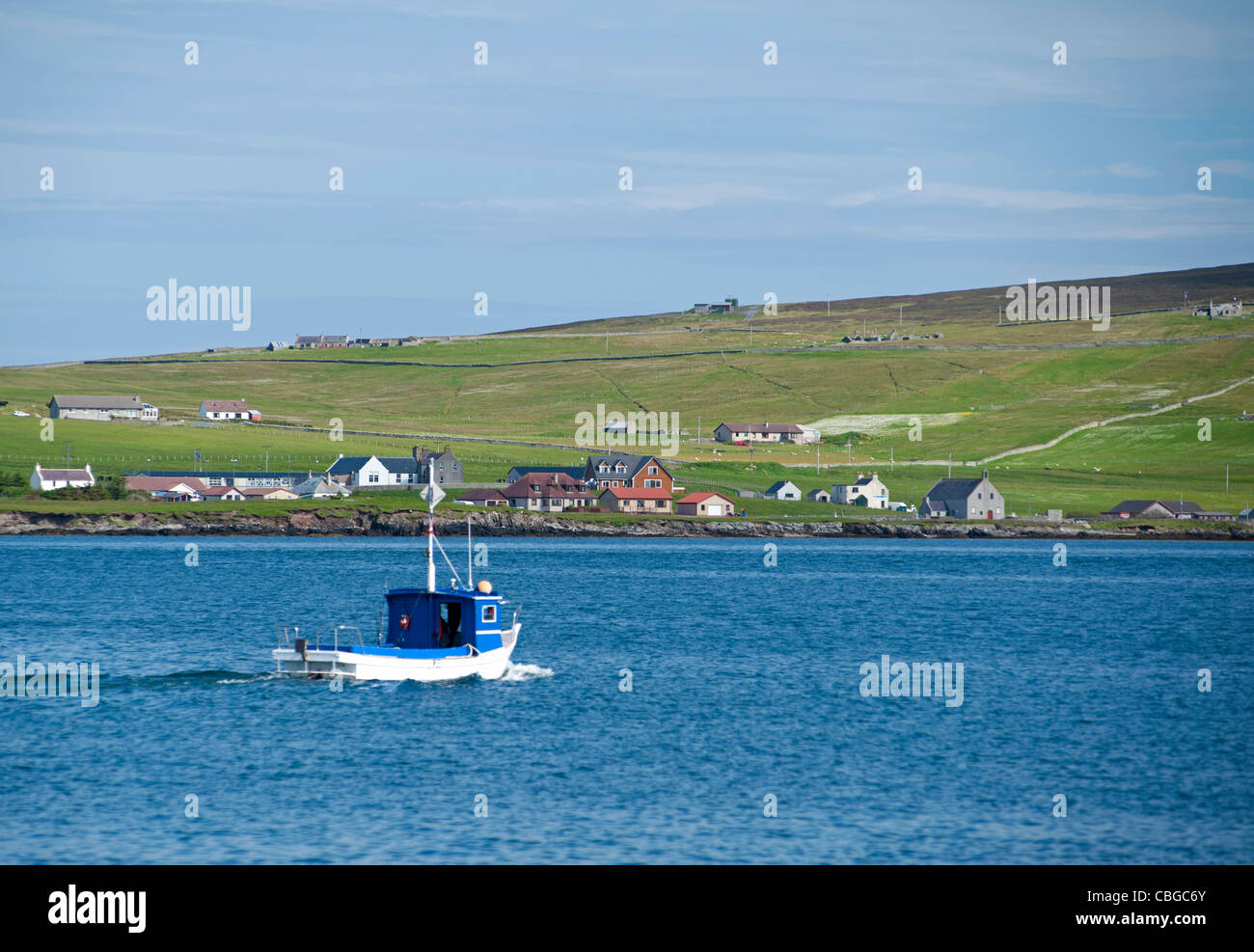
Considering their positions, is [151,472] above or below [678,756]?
above

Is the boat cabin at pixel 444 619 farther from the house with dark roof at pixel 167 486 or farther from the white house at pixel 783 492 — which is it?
the white house at pixel 783 492

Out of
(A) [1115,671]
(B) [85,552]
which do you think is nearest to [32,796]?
(A) [1115,671]

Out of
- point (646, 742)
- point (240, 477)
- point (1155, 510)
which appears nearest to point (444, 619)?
point (646, 742)

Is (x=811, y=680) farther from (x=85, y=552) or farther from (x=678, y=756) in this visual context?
(x=85, y=552)

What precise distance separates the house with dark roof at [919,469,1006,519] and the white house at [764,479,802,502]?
636 inches

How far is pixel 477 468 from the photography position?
19100 centimetres

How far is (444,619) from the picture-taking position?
1923 inches

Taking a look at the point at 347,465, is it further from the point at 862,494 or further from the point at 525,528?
the point at 862,494

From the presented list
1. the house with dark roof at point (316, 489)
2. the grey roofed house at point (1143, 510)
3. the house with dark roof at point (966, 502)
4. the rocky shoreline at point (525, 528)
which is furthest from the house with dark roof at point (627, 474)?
the grey roofed house at point (1143, 510)

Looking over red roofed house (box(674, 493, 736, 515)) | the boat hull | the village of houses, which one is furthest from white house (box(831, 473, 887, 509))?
the boat hull

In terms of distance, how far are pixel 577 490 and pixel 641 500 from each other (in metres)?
8.17

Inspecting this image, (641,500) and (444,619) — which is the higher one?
(641,500)

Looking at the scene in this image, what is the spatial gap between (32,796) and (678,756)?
1578 cm

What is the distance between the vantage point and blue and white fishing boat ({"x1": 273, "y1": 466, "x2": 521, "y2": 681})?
4694 cm
